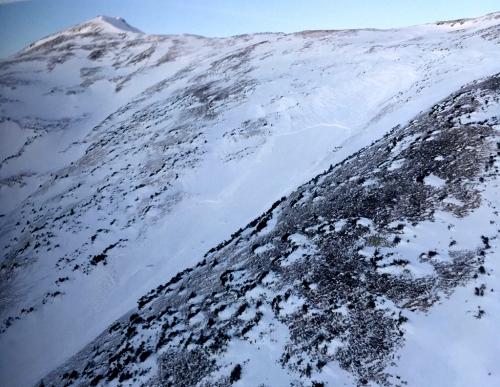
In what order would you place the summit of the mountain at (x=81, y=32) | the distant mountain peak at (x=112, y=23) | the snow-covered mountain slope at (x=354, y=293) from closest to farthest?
the snow-covered mountain slope at (x=354, y=293), the summit of the mountain at (x=81, y=32), the distant mountain peak at (x=112, y=23)

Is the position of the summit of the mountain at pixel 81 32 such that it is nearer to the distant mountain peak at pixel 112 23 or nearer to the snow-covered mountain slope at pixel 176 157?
the distant mountain peak at pixel 112 23

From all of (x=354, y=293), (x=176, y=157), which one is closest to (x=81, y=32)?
(x=176, y=157)

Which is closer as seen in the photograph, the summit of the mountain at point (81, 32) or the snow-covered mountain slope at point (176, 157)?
the snow-covered mountain slope at point (176, 157)

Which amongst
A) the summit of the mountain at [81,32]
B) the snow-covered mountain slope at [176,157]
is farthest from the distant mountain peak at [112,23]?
the snow-covered mountain slope at [176,157]

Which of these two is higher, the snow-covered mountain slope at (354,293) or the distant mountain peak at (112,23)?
the distant mountain peak at (112,23)

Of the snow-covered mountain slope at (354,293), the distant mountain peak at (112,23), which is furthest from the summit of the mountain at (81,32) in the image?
the snow-covered mountain slope at (354,293)

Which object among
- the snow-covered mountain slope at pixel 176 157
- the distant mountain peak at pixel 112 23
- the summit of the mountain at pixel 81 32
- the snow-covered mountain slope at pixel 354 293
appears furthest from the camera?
the distant mountain peak at pixel 112 23

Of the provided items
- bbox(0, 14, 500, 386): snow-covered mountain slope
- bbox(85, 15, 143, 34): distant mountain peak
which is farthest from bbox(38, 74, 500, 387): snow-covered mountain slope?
bbox(85, 15, 143, 34): distant mountain peak

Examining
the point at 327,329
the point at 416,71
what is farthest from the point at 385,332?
the point at 416,71
